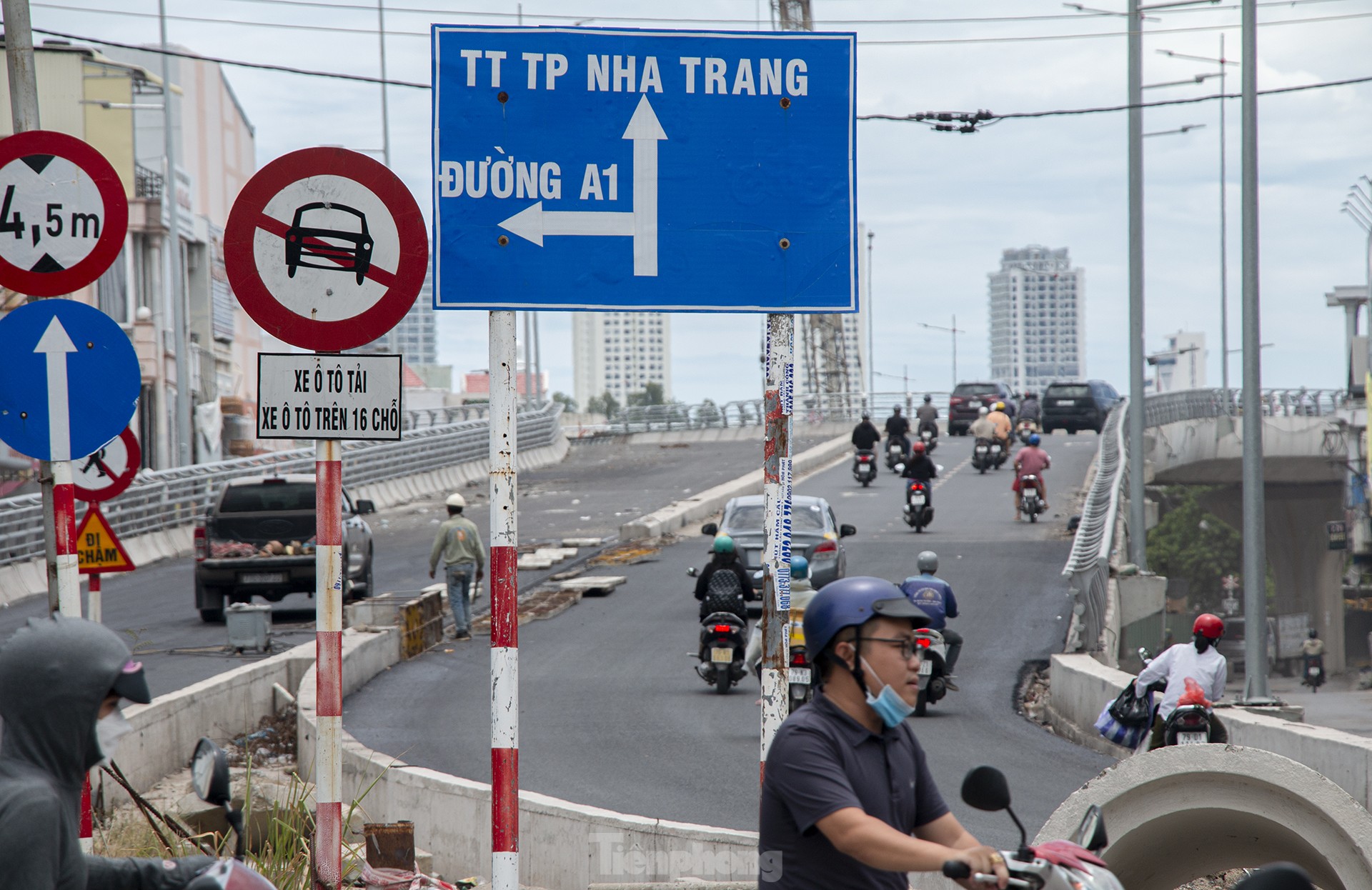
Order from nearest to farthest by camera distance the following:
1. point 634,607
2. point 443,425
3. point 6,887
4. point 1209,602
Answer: point 6,887, point 634,607, point 443,425, point 1209,602

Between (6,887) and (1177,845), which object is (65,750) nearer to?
(6,887)

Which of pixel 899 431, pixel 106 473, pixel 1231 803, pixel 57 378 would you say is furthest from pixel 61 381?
pixel 899 431

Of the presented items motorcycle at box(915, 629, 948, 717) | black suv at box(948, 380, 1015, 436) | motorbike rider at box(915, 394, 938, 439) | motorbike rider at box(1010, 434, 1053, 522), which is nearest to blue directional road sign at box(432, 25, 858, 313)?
motorcycle at box(915, 629, 948, 717)

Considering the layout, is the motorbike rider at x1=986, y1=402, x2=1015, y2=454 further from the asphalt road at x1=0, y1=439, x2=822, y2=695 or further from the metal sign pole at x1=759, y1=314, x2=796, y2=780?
the metal sign pole at x1=759, y1=314, x2=796, y2=780

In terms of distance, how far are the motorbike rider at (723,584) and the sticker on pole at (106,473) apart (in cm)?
692

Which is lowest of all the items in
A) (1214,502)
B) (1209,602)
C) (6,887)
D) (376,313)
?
(1209,602)

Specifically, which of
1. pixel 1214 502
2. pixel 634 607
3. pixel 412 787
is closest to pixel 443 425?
pixel 634 607

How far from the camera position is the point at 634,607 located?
22.8m

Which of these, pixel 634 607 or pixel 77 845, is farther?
pixel 634 607

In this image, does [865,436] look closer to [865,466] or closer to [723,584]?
[865,466]

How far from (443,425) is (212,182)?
23245mm

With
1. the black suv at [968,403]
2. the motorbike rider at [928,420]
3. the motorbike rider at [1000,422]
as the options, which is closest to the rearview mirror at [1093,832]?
the motorbike rider at [1000,422]

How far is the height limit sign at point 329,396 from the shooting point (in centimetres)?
524

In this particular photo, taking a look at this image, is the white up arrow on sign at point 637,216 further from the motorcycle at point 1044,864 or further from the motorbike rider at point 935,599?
the motorbike rider at point 935,599
